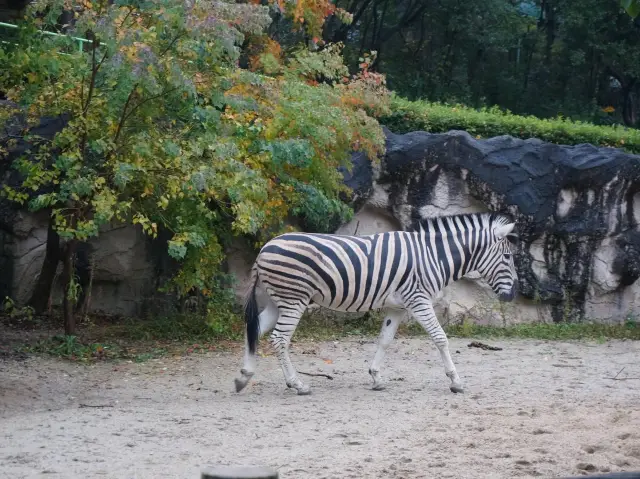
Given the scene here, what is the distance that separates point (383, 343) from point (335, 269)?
2.99ft

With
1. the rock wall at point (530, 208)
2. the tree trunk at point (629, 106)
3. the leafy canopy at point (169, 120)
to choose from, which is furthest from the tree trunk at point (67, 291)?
the tree trunk at point (629, 106)

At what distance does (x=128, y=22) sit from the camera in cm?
899

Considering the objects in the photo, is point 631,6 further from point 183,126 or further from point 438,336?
point 183,126

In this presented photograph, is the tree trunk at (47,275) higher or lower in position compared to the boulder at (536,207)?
lower

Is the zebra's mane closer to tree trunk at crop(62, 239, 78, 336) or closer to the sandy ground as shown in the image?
the sandy ground

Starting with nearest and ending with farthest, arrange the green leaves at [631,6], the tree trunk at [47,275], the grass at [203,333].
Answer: the green leaves at [631,6]
the grass at [203,333]
the tree trunk at [47,275]

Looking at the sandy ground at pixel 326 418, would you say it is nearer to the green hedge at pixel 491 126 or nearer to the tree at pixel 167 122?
the tree at pixel 167 122

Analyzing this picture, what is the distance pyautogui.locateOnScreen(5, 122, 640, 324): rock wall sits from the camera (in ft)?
42.5

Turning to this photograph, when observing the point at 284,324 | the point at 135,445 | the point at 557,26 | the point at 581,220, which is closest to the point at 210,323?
the point at 284,324

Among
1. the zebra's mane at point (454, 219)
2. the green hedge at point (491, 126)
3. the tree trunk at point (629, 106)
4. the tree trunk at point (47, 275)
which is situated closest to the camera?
the zebra's mane at point (454, 219)

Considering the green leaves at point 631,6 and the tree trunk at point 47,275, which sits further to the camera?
the tree trunk at point 47,275

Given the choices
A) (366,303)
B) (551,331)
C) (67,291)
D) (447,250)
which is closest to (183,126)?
(67,291)

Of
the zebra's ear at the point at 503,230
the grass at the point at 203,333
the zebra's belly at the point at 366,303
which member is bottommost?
the grass at the point at 203,333

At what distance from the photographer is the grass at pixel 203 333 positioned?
10102 mm
